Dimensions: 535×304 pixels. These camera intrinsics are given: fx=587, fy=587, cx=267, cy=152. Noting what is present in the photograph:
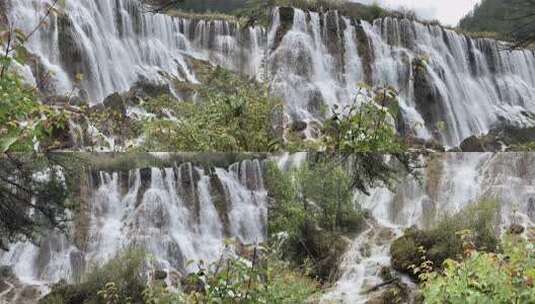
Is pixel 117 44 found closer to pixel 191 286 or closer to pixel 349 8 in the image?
pixel 349 8

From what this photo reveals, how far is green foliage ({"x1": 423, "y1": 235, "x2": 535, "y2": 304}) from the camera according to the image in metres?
3.31

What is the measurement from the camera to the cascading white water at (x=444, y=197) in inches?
202

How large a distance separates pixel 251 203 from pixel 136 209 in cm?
122

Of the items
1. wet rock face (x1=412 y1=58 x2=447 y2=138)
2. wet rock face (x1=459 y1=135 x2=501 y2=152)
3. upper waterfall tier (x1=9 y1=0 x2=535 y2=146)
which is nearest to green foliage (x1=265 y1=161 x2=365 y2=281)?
upper waterfall tier (x1=9 y1=0 x2=535 y2=146)

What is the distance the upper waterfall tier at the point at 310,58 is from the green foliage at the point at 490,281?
9.84 m

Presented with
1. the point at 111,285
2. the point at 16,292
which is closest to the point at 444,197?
the point at 111,285

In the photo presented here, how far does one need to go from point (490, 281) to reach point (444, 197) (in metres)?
2.04

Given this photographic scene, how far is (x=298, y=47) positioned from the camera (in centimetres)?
1780

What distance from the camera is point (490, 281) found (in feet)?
11.0

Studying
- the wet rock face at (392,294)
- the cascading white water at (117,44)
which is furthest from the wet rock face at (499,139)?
the wet rock face at (392,294)

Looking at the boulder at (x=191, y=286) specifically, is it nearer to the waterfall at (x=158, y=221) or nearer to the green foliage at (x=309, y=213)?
the waterfall at (x=158, y=221)

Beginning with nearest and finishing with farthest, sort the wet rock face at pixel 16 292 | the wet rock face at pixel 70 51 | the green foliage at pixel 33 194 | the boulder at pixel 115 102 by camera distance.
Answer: the green foliage at pixel 33 194 → the wet rock face at pixel 16 292 → the boulder at pixel 115 102 → the wet rock face at pixel 70 51

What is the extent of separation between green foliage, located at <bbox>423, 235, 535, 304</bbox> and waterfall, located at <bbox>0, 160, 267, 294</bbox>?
6.09 ft

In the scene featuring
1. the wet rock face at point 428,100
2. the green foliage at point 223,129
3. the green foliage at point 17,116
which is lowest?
the green foliage at point 17,116
